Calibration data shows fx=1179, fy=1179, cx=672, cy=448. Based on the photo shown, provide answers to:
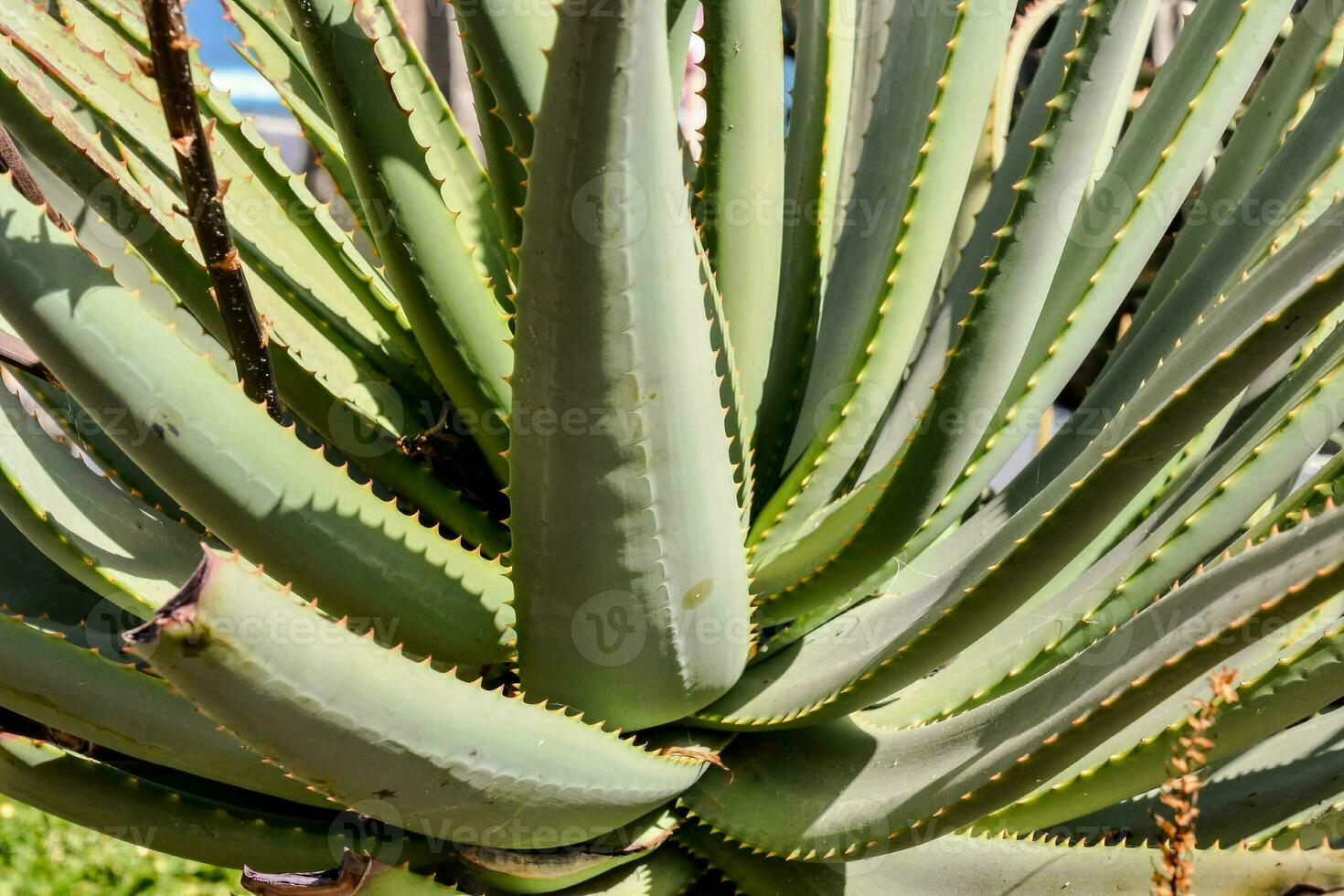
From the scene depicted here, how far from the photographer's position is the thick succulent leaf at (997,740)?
0.66 metres

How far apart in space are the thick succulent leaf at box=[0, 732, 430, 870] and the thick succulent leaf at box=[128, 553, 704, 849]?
0.18 metres

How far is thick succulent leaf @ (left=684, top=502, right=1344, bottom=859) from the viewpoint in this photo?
2.17ft

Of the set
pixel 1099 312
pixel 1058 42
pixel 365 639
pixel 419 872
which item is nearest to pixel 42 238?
pixel 365 639

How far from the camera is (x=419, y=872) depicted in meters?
0.90

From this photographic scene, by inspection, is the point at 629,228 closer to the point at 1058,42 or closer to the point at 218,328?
the point at 218,328

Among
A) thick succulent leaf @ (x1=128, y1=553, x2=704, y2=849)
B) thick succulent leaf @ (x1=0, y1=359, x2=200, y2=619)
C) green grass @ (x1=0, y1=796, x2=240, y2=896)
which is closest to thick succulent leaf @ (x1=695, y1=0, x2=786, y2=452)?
thick succulent leaf @ (x1=128, y1=553, x2=704, y2=849)

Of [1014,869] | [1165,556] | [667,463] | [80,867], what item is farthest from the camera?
[80,867]

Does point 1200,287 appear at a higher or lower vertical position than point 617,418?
higher

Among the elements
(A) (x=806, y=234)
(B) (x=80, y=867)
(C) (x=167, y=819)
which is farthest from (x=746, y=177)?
(B) (x=80, y=867)

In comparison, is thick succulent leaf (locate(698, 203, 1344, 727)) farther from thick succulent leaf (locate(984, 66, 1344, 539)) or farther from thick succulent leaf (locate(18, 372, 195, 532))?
thick succulent leaf (locate(18, 372, 195, 532))

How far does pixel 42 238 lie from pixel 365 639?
0.98 ft

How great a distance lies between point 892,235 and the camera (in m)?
1.19

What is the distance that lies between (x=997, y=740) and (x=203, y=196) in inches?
24.3

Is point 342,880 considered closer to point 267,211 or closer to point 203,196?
point 203,196
